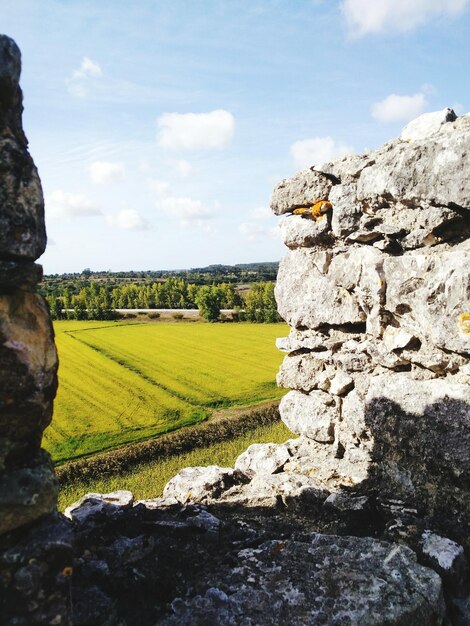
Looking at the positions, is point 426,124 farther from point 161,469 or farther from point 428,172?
point 161,469

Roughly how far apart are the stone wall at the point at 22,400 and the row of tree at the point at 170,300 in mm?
69418

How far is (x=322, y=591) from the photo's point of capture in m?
4.18

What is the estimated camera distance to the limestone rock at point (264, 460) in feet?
25.2

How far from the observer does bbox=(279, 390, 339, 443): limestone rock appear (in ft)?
24.1

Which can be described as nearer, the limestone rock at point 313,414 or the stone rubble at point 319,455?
the stone rubble at point 319,455

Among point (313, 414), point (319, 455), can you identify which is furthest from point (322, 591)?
point (313, 414)

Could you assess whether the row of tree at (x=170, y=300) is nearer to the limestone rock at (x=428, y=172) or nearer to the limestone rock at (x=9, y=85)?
the limestone rock at (x=428, y=172)

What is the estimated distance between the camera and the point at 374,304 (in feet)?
21.4

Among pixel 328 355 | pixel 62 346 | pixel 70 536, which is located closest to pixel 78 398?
pixel 62 346

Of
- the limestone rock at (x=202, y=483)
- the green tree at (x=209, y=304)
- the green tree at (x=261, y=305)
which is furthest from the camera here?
the green tree at (x=209, y=304)

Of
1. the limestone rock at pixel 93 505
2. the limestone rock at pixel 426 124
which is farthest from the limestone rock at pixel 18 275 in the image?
the limestone rock at pixel 426 124

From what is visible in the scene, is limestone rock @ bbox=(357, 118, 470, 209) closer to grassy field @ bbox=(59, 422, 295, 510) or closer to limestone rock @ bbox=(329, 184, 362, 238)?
limestone rock @ bbox=(329, 184, 362, 238)

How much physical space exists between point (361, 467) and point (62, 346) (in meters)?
54.9

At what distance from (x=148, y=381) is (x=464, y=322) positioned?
3893 centimetres
